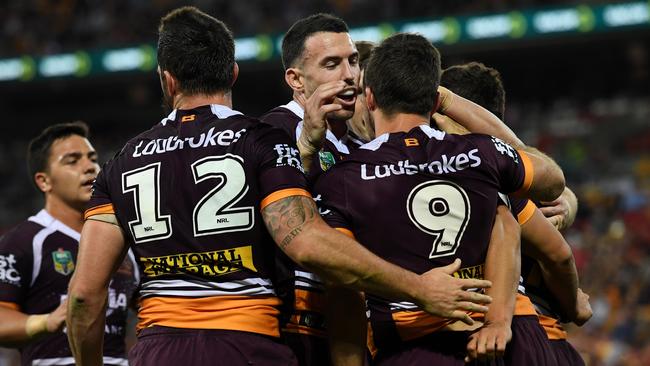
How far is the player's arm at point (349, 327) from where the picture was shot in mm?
4203

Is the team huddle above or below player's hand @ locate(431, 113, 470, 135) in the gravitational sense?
below

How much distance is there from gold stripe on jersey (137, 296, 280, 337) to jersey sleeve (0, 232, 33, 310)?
7.03 feet

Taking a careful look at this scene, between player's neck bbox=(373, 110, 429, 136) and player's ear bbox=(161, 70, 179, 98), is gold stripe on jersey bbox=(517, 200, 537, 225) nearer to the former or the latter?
player's neck bbox=(373, 110, 429, 136)

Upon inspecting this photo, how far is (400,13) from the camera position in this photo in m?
20.1

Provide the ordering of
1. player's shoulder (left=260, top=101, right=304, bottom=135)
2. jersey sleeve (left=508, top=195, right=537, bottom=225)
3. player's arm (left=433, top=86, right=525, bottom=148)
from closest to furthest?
1. jersey sleeve (left=508, top=195, right=537, bottom=225)
2. player's arm (left=433, top=86, right=525, bottom=148)
3. player's shoulder (left=260, top=101, right=304, bottom=135)

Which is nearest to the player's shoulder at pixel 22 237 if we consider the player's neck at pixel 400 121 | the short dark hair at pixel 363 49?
the short dark hair at pixel 363 49

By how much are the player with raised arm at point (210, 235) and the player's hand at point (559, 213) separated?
1186mm

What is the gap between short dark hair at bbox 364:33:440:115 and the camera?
4270 millimetres

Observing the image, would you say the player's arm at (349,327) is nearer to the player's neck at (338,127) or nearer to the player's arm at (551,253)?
the player's arm at (551,253)

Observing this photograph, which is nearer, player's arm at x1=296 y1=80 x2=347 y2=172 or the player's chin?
player's arm at x1=296 y1=80 x2=347 y2=172

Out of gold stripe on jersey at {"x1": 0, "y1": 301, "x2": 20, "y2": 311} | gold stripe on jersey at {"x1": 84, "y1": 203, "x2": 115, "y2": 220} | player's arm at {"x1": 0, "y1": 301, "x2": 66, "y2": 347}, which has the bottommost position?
player's arm at {"x1": 0, "y1": 301, "x2": 66, "y2": 347}

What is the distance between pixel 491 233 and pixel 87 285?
1775mm

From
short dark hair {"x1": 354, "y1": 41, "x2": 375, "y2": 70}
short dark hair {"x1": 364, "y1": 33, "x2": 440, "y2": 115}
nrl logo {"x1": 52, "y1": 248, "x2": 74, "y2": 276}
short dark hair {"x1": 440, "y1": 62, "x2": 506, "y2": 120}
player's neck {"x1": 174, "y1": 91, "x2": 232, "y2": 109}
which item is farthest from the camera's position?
nrl logo {"x1": 52, "y1": 248, "x2": 74, "y2": 276}

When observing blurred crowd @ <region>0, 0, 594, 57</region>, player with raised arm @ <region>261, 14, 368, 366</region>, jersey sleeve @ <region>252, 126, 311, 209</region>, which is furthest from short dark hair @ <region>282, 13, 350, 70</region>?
blurred crowd @ <region>0, 0, 594, 57</region>
